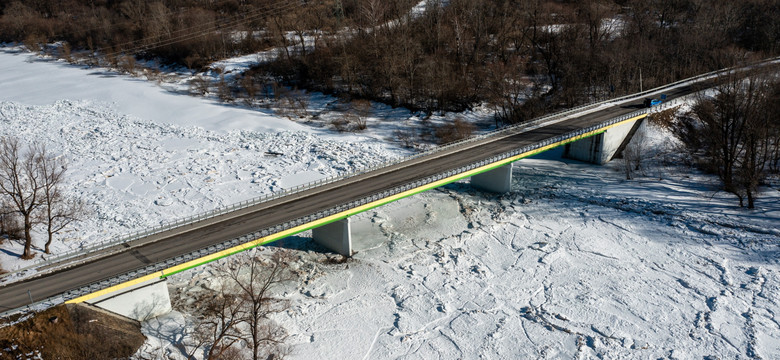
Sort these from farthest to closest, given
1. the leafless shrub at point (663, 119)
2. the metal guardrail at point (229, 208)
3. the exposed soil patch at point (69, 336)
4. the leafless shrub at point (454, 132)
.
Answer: the leafless shrub at point (454, 132) → the leafless shrub at point (663, 119) → the metal guardrail at point (229, 208) → the exposed soil patch at point (69, 336)

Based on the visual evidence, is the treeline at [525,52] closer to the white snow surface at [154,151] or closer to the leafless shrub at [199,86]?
the leafless shrub at [199,86]

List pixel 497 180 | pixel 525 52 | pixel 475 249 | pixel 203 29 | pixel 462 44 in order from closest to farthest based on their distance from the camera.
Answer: pixel 475 249, pixel 497 180, pixel 462 44, pixel 525 52, pixel 203 29

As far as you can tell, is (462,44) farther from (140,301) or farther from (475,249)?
(140,301)

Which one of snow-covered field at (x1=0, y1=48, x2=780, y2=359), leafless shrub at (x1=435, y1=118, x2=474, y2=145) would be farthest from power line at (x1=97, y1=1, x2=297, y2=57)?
leafless shrub at (x1=435, y1=118, x2=474, y2=145)

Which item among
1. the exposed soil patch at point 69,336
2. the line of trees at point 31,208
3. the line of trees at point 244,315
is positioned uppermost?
the line of trees at point 31,208

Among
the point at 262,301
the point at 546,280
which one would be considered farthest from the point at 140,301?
the point at 546,280

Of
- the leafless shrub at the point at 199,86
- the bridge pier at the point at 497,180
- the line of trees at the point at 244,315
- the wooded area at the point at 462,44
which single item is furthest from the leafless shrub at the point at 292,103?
the line of trees at the point at 244,315

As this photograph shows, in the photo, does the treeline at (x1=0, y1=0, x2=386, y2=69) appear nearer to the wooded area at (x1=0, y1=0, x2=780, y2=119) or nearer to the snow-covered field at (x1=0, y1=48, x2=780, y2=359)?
the wooded area at (x1=0, y1=0, x2=780, y2=119)

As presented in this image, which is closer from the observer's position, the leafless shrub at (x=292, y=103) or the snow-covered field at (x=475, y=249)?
the snow-covered field at (x=475, y=249)
